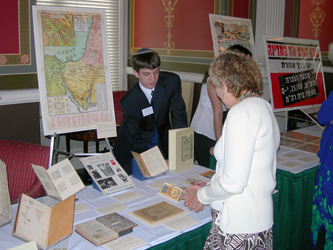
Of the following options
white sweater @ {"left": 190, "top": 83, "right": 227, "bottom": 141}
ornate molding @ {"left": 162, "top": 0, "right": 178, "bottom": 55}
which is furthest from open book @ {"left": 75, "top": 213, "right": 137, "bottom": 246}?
ornate molding @ {"left": 162, "top": 0, "right": 178, "bottom": 55}

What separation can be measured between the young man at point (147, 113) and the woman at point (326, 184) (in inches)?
40.5

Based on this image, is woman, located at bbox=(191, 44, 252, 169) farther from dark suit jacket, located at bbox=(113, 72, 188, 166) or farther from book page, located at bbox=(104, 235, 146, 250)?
book page, located at bbox=(104, 235, 146, 250)

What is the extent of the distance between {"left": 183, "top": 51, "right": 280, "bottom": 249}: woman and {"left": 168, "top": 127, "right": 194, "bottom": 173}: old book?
818mm

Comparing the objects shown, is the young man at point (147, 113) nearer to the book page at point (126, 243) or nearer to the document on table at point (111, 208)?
the document on table at point (111, 208)

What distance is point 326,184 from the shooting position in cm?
230

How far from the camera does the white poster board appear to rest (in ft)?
11.4

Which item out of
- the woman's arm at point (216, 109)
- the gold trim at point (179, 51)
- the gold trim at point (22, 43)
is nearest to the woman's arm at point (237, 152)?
the woman's arm at point (216, 109)

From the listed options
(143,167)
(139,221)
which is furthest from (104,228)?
(143,167)

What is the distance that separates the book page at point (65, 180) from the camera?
182 cm

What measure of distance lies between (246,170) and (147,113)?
1467 millimetres

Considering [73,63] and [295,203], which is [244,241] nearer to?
[295,203]

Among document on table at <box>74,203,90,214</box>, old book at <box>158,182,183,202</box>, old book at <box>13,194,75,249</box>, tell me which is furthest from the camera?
old book at <box>158,182,183,202</box>

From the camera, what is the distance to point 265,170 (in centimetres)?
127

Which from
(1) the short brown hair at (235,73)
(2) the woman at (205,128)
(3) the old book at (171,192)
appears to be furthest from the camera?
(2) the woman at (205,128)
